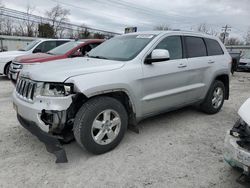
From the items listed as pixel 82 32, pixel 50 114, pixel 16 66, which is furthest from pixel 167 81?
pixel 82 32

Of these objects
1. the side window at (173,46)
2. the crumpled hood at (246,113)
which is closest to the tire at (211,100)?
the side window at (173,46)

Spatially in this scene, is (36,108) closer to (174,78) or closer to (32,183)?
(32,183)

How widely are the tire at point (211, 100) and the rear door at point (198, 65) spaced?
0.88 feet

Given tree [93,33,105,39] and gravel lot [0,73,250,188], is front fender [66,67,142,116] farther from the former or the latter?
tree [93,33,105,39]

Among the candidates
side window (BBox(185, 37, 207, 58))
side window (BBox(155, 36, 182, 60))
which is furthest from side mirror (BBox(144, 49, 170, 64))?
side window (BBox(185, 37, 207, 58))

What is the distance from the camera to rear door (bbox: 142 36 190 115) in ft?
11.8

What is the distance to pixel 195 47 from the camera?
181 inches

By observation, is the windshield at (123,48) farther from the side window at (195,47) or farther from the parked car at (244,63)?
the parked car at (244,63)

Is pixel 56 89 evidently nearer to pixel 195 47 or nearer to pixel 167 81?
pixel 167 81

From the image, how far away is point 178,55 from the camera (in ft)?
13.8

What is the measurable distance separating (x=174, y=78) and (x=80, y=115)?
Answer: 1.94 metres

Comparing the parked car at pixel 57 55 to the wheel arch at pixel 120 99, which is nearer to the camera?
the wheel arch at pixel 120 99

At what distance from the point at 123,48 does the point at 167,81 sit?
99 cm

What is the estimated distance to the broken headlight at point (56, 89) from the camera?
2799mm
